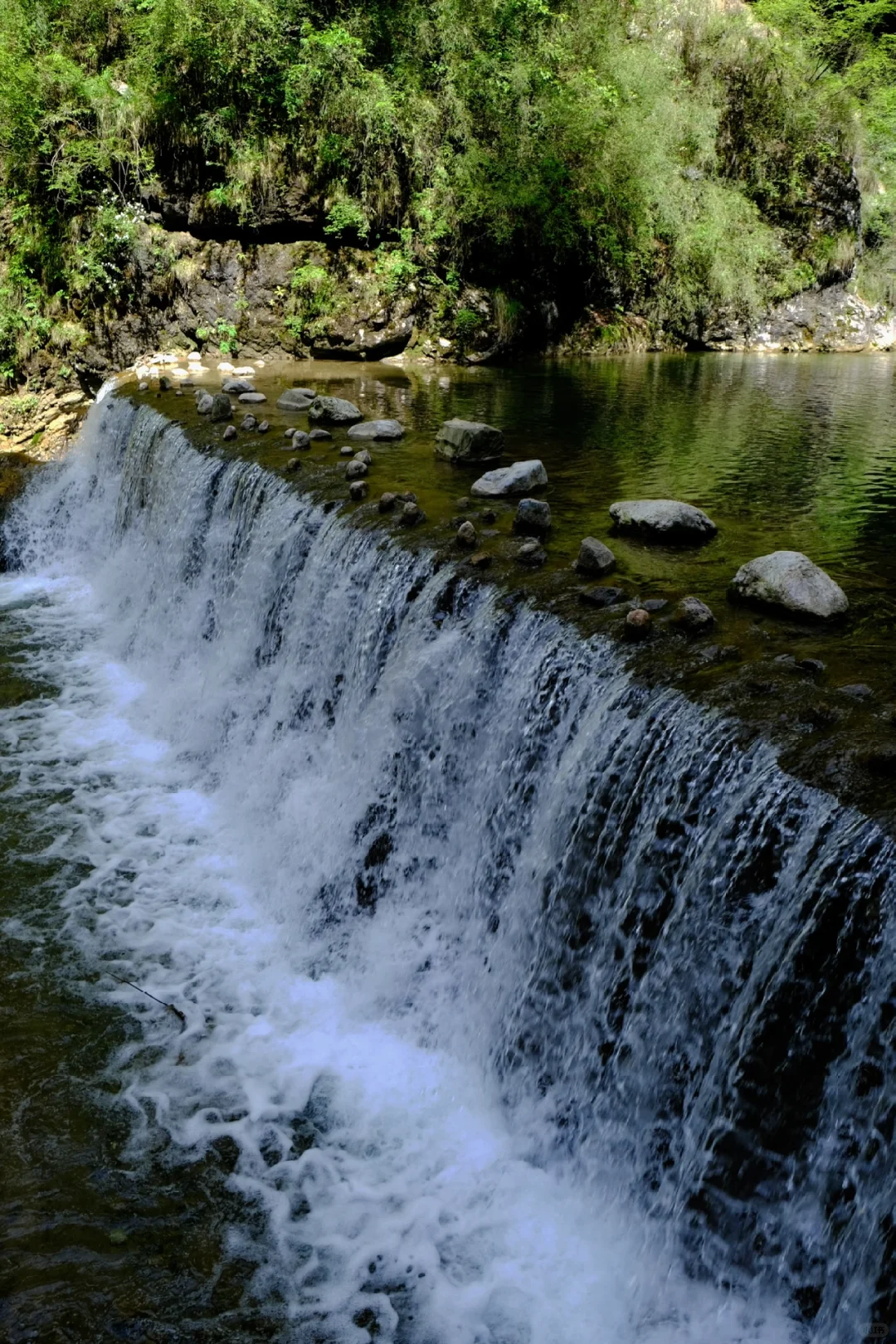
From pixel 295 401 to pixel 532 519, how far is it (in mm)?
4861

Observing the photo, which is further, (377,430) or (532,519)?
(377,430)

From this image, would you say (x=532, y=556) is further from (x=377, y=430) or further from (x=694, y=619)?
(x=377, y=430)

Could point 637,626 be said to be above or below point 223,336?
below

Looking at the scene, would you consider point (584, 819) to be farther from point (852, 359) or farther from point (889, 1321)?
point (852, 359)

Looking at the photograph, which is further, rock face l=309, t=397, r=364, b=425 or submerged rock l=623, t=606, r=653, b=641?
rock face l=309, t=397, r=364, b=425

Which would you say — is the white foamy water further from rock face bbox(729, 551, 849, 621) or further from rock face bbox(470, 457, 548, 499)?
rock face bbox(470, 457, 548, 499)

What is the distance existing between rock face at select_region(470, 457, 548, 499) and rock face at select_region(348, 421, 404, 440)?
1786mm

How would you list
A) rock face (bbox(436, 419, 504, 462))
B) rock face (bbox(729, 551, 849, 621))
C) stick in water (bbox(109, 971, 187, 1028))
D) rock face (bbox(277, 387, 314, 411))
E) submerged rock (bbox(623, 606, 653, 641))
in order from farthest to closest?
rock face (bbox(277, 387, 314, 411)), rock face (bbox(436, 419, 504, 462)), rock face (bbox(729, 551, 849, 621)), stick in water (bbox(109, 971, 187, 1028)), submerged rock (bbox(623, 606, 653, 641))

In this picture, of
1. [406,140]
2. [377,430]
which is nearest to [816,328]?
[406,140]

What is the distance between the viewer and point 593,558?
16.6 ft

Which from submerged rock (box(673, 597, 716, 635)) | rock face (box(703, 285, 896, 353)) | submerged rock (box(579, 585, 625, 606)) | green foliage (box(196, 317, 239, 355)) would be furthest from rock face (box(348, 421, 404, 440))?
rock face (box(703, 285, 896, 353))

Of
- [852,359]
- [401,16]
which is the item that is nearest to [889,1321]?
[401,16]

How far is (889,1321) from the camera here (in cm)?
253

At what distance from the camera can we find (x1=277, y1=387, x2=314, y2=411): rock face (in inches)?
379
